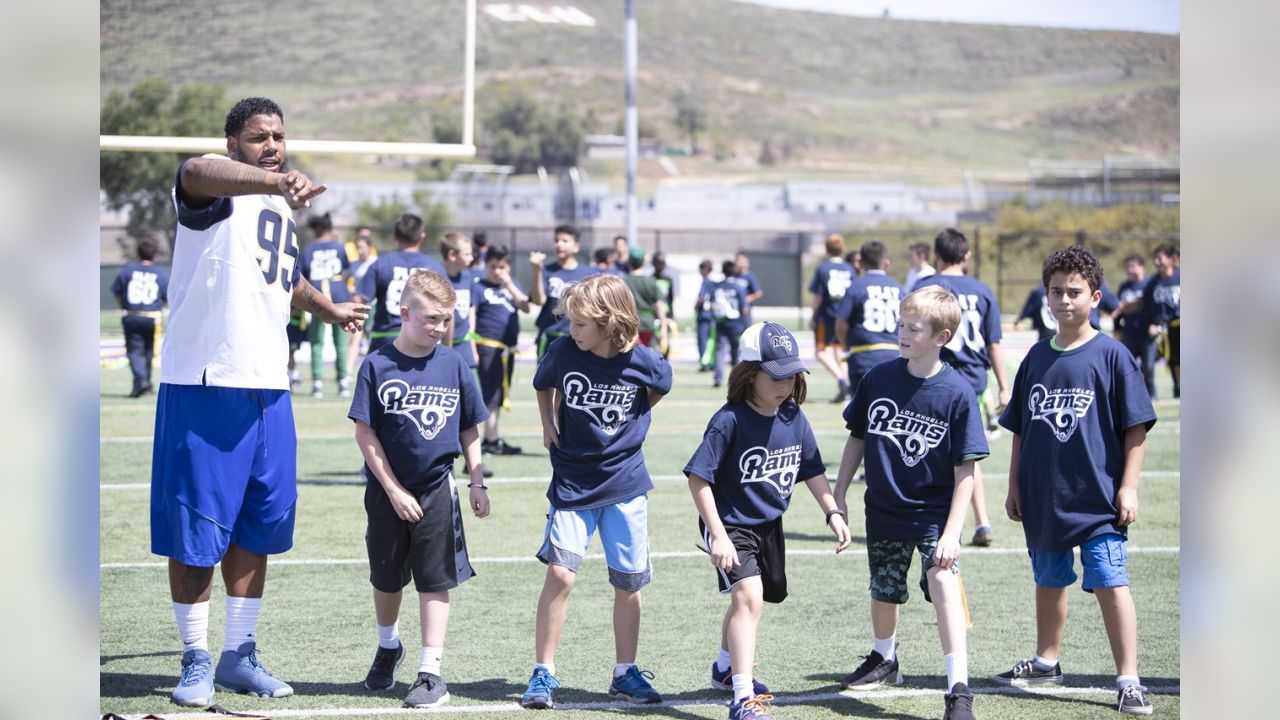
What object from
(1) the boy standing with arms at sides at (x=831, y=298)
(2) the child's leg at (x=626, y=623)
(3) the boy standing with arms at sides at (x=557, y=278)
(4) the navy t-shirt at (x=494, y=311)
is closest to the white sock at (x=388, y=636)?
(2) the child's leg at (x=626, y=623)

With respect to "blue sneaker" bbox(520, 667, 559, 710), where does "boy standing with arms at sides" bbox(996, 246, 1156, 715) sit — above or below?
above

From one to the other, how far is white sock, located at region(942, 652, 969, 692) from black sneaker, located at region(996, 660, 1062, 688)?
682 millimetres

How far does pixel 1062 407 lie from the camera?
5223 millimetres

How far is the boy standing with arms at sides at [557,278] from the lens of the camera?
12.1 metres

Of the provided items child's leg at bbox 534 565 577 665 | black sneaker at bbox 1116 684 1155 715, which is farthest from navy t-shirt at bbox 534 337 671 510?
black sneaker at bbox 1116 684 1155 715

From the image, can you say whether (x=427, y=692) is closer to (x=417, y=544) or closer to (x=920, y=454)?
(x=417, y=544)

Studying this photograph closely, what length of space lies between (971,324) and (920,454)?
372 cm

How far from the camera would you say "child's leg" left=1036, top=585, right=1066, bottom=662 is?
5.39 m

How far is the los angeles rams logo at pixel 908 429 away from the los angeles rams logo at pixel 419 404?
1.67m

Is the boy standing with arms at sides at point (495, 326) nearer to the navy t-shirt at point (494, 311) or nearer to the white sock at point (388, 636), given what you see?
the navy t-shirt at point (494, 311)

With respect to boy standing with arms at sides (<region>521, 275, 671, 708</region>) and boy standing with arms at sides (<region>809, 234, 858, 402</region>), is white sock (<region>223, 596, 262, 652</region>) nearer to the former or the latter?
boy standing with arms at sides (<region>521, 275, 671, 708</region>)
